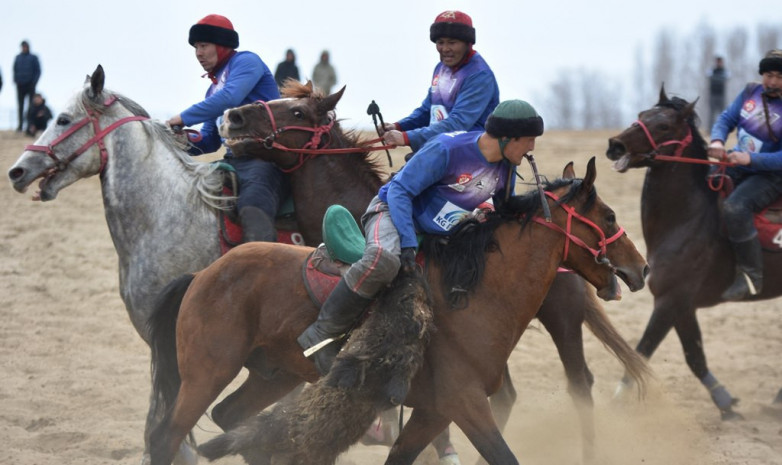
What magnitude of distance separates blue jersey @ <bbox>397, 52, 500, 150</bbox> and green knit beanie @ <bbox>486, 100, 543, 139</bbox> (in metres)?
1.20

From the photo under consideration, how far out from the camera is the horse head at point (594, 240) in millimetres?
5277

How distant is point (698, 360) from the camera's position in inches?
338

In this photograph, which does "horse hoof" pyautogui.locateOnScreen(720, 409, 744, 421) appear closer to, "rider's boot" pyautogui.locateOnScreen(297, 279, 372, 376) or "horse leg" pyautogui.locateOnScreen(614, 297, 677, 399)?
"horse leg" pyautogui.locateOnScreen(614, 297, 677, 399)

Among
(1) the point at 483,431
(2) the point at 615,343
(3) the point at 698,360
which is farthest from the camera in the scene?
(3) the point at 698,360

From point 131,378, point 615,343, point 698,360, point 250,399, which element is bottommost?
point 698,360

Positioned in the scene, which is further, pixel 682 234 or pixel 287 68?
pixel 287 68

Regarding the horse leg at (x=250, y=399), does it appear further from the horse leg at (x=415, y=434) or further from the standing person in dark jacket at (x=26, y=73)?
the standing person in dark jacket at (x=26, y=73)

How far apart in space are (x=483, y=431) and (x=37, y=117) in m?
15.7

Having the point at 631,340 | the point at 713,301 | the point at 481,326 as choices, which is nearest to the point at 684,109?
the point at 713,301

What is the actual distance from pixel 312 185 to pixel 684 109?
3.53 meters

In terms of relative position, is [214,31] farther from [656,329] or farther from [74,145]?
[656,329]

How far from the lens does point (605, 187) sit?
17281mm

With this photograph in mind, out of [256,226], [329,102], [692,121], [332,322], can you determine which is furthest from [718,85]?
[332,322]

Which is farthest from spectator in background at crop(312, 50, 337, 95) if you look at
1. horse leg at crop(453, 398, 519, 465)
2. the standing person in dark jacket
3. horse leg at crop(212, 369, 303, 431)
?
horse leg at crop(453, 398, 519, 465)
